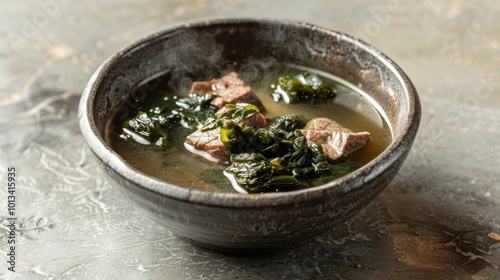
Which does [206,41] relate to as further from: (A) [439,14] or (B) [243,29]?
(A) [439,14]

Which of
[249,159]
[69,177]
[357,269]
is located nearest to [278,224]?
[249,159]

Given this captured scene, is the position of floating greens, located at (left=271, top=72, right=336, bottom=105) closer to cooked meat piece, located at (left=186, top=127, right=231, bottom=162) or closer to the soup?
the soup

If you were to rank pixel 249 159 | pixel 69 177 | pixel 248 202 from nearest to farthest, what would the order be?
1. pixel 248 202
2. pixel 249 159
3. pixel 69 177

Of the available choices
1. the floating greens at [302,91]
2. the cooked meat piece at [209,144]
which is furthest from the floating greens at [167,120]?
the floating greens at [302,91]

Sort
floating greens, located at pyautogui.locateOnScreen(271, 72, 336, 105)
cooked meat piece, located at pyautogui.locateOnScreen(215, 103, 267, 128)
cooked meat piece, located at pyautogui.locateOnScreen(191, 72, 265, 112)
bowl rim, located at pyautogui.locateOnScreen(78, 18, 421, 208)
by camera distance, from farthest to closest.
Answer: floating greens, located at pyautogui.locateOnScreen(271, 72, 336, 105) < cooked meat piece, located at pyautogui.locateOnScreen(191, 72, 265, 112) < cooked meat piece, located at pyautogui.locateOnScreen(215, 103, 267, 128) < bowl rim, located at pyautogui.locateOnScreen(78, 18, 421, 208)

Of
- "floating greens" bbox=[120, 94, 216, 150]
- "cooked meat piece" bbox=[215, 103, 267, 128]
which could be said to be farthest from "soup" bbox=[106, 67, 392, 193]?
"cooked meat piece" bbox=[215, 103, 267, 128]

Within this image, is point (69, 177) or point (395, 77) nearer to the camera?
point (395, 77)
